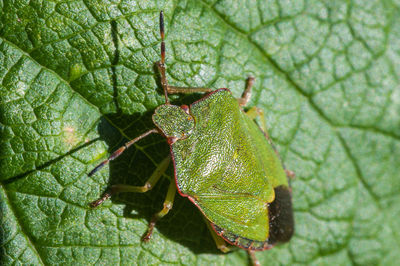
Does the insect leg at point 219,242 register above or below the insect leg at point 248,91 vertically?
below

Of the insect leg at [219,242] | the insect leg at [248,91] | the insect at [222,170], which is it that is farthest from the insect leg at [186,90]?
the insect leg at [219,242]

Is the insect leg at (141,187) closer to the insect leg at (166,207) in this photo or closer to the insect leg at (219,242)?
the insect leg at (166,207)

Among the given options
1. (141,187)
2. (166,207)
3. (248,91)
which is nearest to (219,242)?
(166,207)

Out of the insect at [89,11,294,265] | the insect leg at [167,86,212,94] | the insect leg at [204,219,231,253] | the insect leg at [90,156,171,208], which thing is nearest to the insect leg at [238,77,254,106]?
the insect at [89,11,294,265]

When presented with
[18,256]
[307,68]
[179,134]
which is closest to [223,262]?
[179,134]

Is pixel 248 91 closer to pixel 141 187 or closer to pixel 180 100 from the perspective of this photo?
pixel 180 100

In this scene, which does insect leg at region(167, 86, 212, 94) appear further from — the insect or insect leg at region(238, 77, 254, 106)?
insect leg at region(238, 77, 254, 106)

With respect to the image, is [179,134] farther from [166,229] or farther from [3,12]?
[3,12]

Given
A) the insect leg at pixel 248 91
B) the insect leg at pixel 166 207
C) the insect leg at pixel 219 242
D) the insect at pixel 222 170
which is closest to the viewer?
the insect at pixel 222 170
